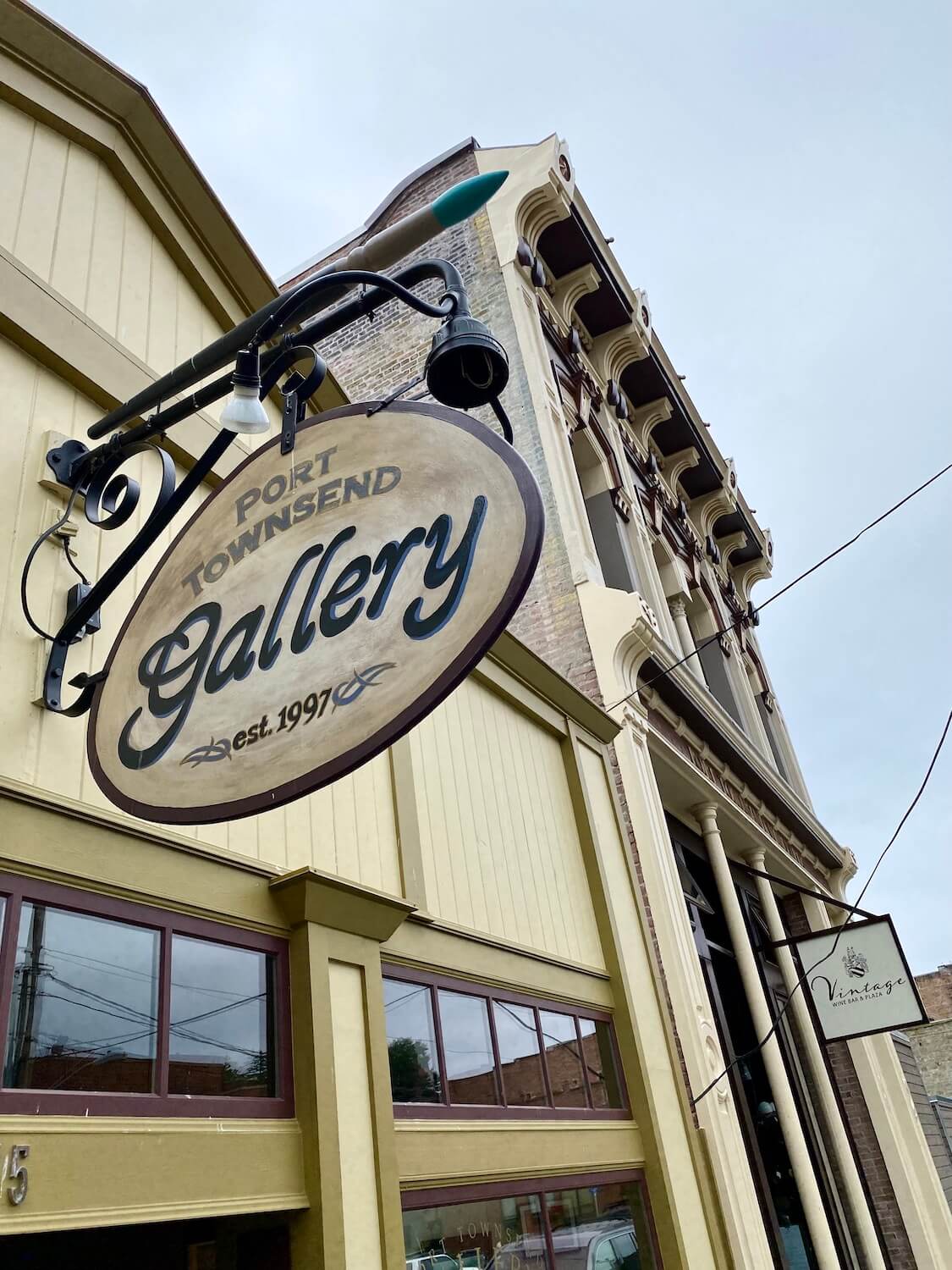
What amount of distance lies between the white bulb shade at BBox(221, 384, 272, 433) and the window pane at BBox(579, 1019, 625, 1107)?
5087 millimetres

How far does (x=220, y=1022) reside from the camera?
13.2ft

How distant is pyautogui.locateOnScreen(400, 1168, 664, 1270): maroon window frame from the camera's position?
4.66 m

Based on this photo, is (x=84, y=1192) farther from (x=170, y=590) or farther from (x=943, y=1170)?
(x=943, y=1170)

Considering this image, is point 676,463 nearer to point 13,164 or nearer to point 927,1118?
point 927,1118

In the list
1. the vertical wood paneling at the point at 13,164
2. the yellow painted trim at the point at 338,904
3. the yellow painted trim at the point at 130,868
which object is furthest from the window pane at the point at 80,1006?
the vertical wood paneling at the point at 13,164

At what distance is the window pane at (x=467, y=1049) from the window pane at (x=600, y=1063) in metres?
1.23

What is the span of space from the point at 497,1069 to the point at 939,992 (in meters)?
37.6

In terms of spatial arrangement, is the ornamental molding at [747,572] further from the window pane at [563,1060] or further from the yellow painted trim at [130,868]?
the yellow painted trim at [130,868]

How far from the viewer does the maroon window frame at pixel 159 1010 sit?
3219 millimetres

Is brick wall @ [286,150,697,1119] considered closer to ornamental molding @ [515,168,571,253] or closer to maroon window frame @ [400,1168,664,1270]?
ornamental molding @ [515,168,571,253]

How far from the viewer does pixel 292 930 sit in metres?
4.47

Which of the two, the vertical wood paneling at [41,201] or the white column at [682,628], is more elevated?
the white column at [682,628]

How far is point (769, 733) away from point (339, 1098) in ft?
47.4

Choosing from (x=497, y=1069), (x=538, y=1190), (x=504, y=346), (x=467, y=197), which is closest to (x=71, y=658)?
(x=467, y=197)
